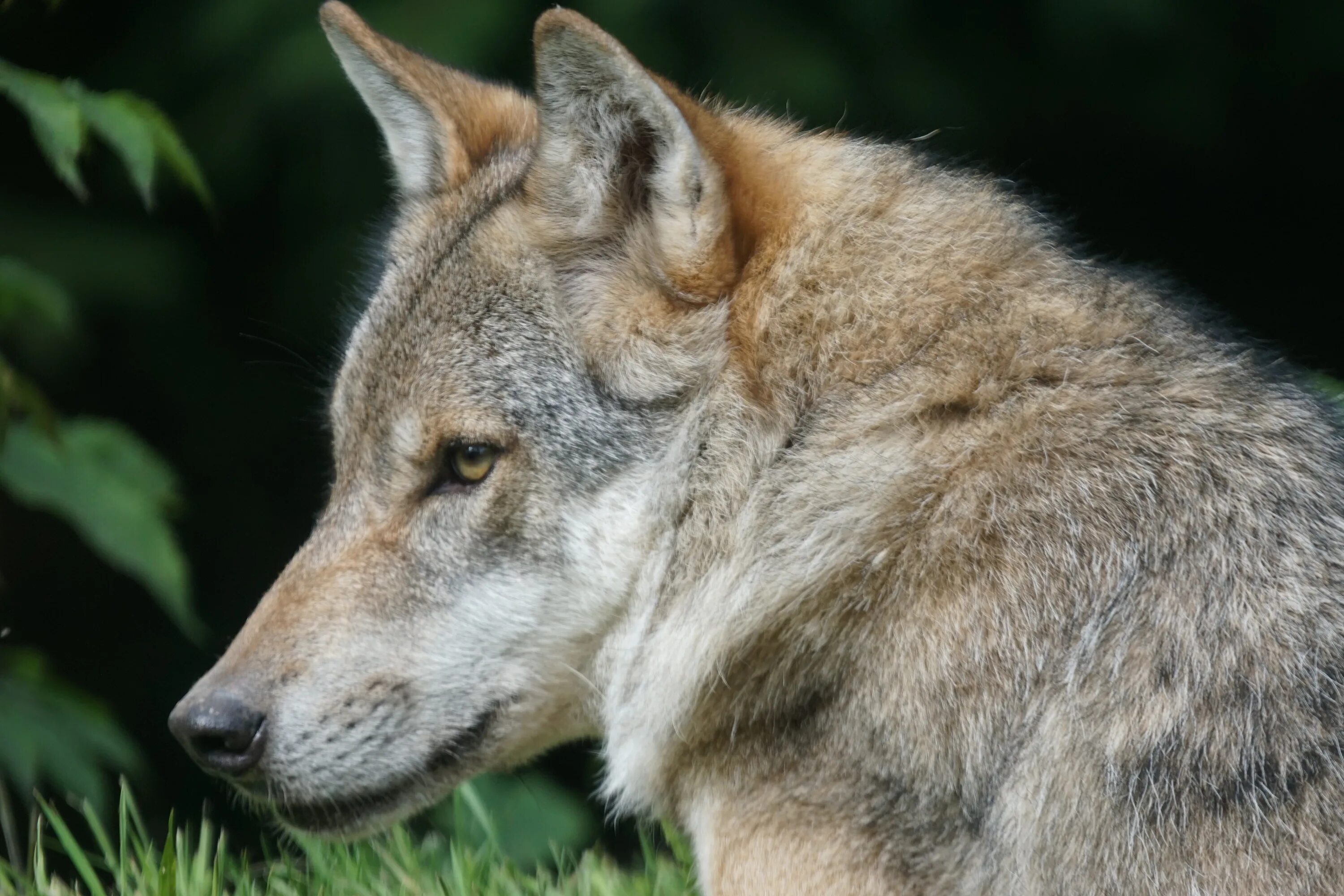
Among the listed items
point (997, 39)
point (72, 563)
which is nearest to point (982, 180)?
point (997, 39)

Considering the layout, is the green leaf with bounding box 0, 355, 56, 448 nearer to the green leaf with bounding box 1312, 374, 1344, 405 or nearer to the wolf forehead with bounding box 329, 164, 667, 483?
the wolf forehead with bounding box 329, 164, 667, 483

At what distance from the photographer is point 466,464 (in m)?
3.22

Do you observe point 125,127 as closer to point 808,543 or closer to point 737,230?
point 737,230

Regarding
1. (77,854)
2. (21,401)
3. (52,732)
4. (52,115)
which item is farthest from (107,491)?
(52,115)

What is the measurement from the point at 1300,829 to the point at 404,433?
6.51 feet

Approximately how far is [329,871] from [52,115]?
77.4 inches

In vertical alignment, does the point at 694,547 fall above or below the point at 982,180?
below

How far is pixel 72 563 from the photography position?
6.45 metres

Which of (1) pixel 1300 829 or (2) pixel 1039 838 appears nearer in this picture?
(1) pixel 1300 829

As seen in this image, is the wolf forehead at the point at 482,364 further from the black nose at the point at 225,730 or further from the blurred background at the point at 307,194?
the blurred background at the point at 307,194

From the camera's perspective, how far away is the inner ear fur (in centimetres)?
296

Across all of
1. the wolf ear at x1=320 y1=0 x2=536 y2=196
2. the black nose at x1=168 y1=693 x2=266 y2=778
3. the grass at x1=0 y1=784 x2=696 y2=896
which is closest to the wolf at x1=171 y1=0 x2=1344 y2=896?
the black nose at x1=168 y1=693 x2=266 y2=778

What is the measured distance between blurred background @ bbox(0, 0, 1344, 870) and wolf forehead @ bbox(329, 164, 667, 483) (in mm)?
1298

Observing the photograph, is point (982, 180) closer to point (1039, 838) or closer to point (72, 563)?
point (1039, 838)
